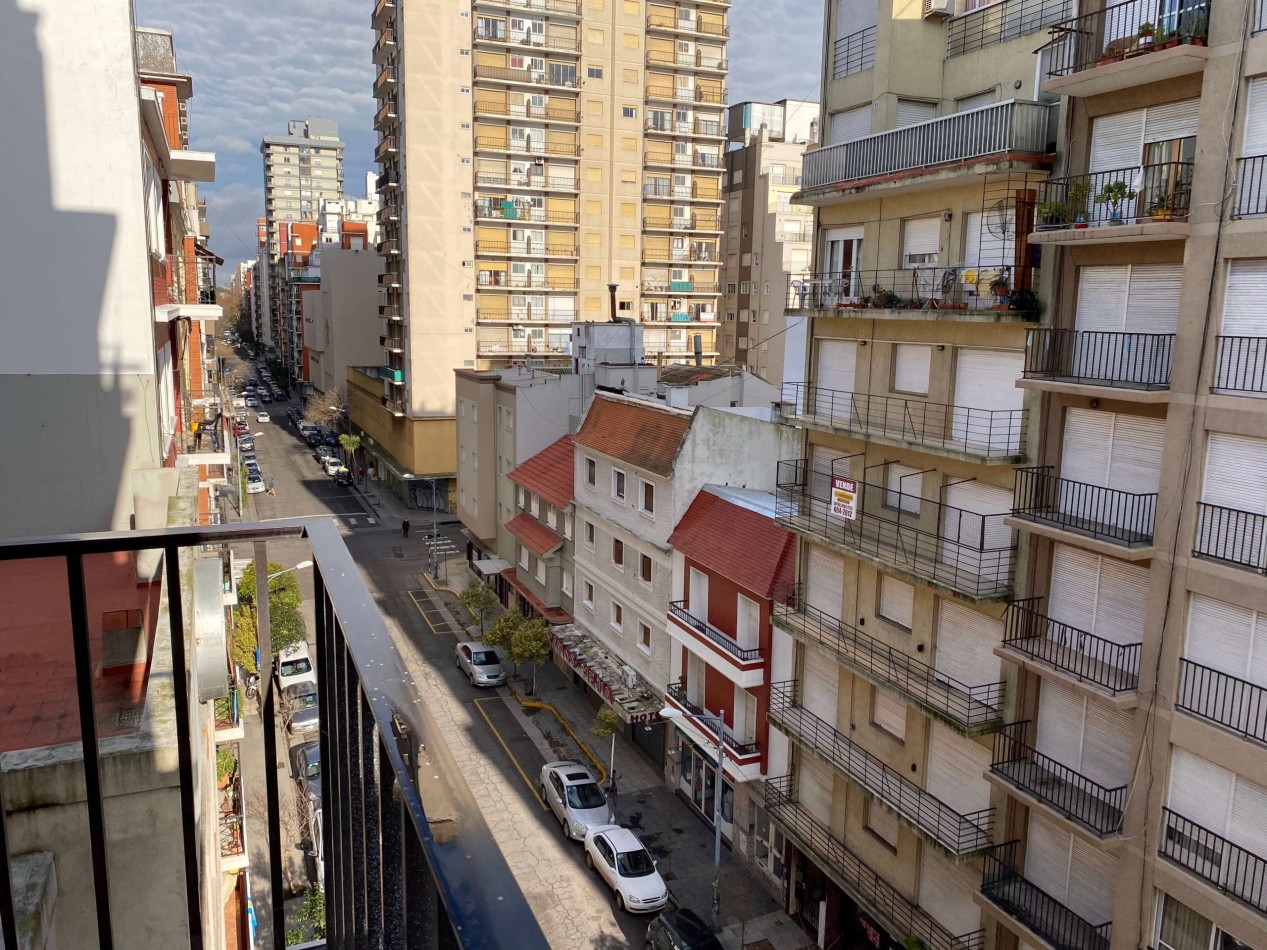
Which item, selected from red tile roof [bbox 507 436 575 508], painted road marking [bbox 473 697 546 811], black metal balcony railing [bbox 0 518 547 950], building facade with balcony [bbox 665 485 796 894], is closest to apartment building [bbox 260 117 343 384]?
red tile roof [bbox 507 436 575 508]

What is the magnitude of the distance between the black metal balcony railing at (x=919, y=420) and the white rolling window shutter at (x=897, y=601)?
2.73 m

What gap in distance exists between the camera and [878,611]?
57.7 feet

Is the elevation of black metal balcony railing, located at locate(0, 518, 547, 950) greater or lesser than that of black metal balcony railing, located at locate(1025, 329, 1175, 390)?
lesser

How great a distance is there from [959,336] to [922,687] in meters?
5.86

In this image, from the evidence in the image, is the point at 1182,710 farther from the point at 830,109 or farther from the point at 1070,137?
the point at 830,109

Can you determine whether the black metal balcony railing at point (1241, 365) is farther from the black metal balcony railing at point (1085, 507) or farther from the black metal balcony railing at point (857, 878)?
the black metal balcony railing at point (857, 878)

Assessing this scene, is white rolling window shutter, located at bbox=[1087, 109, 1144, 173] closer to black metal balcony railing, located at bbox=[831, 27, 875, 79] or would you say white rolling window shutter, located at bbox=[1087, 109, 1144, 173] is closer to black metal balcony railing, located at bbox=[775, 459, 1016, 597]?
black metal balcony railing, located at bbox=[775, 459, 1016, 597]

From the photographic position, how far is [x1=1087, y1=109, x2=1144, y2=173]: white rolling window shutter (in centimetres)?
1277

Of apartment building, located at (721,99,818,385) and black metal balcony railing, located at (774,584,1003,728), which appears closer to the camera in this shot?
black metal balcony railing, located at (774,584,1003,728)

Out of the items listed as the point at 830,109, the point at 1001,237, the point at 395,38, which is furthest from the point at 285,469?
the point at 1001,237

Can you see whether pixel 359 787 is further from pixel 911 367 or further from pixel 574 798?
pixel 574 798

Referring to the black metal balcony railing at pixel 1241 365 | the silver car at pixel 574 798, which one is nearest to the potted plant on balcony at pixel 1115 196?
the black metal balcony railing at pixel 1241 365

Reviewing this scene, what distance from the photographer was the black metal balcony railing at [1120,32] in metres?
11.5

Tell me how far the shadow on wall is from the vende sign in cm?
1186
